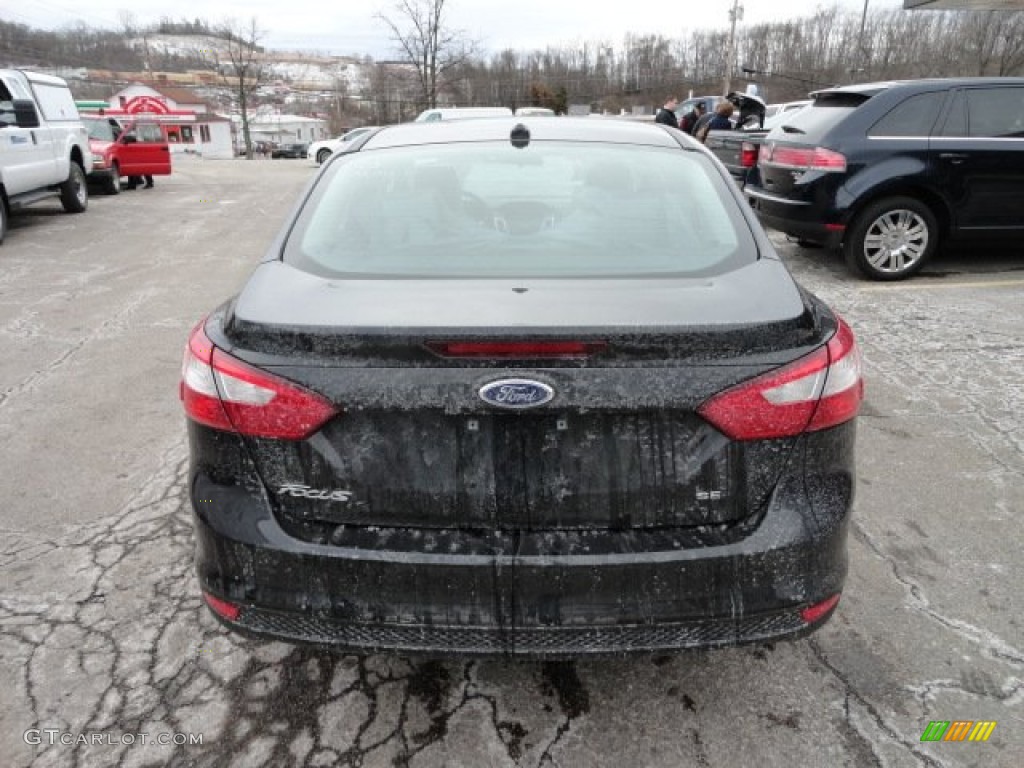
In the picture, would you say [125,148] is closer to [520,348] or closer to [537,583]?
[520,348]

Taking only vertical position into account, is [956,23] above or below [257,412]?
above

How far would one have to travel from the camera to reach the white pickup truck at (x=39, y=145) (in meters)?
9.58

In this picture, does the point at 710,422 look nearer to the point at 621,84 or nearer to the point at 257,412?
the point at 257,412

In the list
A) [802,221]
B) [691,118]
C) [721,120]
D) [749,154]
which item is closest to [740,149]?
[749,154]

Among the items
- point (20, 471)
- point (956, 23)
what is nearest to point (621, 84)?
point (956, 23)

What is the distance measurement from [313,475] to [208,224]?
442 inches

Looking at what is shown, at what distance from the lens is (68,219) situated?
39.6 ft

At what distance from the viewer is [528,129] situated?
2875 millimetres

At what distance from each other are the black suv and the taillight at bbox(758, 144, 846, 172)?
0.01 meters

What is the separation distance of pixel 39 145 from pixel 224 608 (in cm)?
1128

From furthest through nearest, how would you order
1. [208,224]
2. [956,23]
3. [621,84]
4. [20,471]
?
1. [621,84]
2. [956,23]
3. [208,224]
4. [20,471]

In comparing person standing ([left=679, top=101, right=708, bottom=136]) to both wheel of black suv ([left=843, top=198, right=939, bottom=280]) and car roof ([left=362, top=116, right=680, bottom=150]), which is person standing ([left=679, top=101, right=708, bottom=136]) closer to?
wheel of black suv ([left=843, top=198, right=939, bottom=280])

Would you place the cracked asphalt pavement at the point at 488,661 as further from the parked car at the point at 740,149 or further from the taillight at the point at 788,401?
the parked car at the point at 740,149

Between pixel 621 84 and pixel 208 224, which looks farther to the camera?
pixel 621 84
